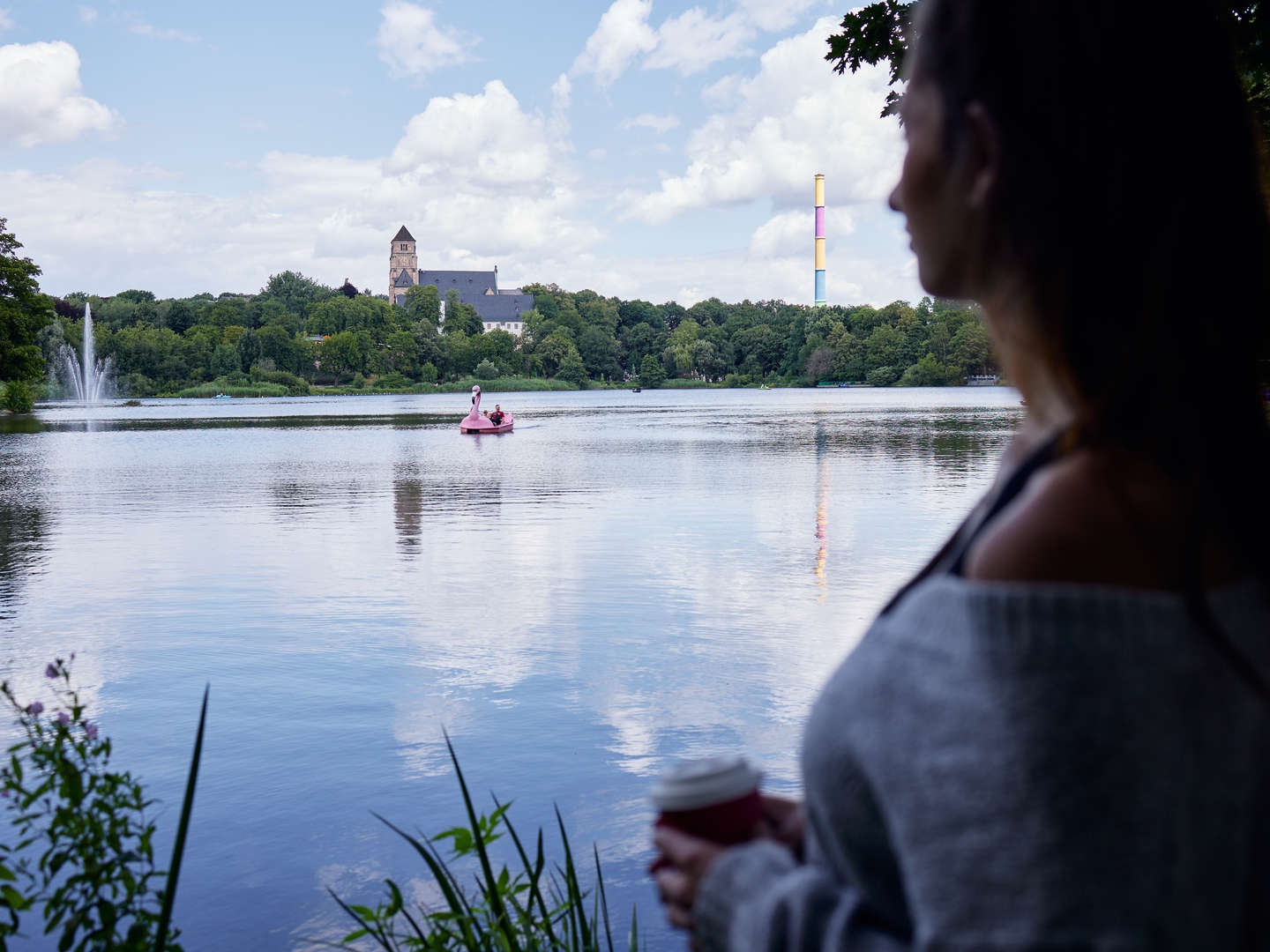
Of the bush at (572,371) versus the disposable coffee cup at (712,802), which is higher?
the bush at (572,371)

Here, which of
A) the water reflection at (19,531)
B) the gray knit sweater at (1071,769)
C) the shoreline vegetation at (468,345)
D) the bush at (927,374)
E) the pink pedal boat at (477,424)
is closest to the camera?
the gray knit sweater at (1071,769)

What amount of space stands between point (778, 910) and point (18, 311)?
166 feet

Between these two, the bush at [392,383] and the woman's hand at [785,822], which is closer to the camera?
the woman's hand at [785,822]

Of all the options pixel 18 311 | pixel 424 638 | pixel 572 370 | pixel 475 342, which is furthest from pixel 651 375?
pixel 424 638

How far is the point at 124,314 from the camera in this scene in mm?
121875

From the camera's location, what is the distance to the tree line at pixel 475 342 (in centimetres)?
10375

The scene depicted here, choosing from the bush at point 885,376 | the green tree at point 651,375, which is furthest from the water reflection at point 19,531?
the green tree at point 651,375

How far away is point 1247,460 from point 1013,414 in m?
45.6

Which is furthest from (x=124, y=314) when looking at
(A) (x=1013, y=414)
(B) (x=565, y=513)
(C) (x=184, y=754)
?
(C) (x=184, y=754)

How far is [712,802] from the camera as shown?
3.85 ft

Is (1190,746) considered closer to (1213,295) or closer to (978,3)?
(1213,295)

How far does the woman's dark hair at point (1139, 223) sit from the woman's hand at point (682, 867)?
555 mm

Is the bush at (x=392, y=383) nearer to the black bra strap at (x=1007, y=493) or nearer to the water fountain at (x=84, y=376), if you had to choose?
the water fountain at (x=84, y=376)

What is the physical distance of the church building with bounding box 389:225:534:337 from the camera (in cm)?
16212
